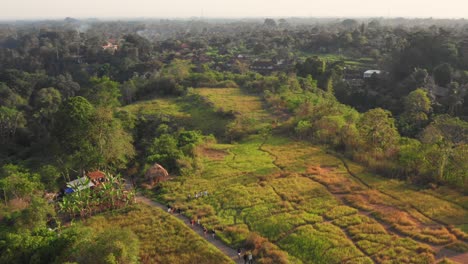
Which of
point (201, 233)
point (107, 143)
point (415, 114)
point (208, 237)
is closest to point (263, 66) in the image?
point (415, 114)

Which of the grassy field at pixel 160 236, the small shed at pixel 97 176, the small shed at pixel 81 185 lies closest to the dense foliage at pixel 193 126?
the small shed at pixel 81 185

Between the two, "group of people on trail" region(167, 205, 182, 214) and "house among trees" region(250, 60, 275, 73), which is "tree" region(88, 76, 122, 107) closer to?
"group of people on trail" region(167, 205, 182, 214)

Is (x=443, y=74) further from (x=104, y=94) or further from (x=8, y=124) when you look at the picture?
(x=8, y=124)

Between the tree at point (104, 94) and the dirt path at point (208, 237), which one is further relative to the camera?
the tree at point (104, 94)

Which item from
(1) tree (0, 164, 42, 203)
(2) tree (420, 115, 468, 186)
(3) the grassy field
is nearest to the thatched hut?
(3) the grassy field

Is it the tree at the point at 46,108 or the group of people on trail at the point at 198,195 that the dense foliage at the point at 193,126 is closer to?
the tree at the point at 46,108
